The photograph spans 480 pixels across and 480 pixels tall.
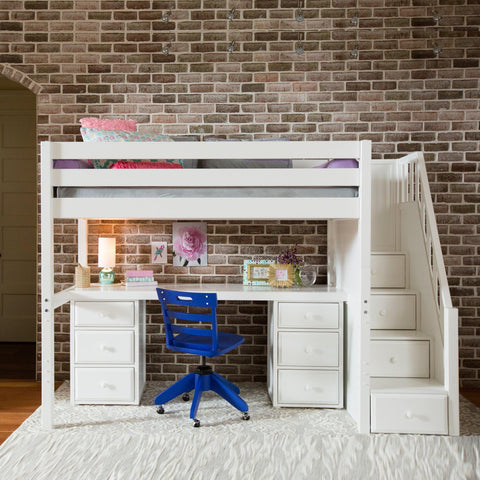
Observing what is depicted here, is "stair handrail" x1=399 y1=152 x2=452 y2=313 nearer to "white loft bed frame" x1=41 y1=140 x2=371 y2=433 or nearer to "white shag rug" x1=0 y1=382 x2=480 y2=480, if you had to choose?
"white loft bed frame" x1=41 y1=140 x2=371 y2=433

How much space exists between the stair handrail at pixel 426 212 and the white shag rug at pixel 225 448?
84 centimetres

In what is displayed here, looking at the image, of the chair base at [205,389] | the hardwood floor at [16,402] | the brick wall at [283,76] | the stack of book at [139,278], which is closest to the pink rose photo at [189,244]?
the brick wall at [283,76]

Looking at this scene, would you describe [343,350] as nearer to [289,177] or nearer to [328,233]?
[328,233]

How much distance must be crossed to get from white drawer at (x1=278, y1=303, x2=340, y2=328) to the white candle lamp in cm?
129

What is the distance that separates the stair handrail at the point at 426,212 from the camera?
10.1 feet

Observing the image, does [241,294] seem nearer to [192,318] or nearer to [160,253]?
[192,318]

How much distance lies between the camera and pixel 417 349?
3.18 m

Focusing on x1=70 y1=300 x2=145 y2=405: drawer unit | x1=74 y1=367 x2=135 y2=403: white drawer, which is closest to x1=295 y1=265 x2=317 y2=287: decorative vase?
x1=70 y1=300 x2=145 y2=405: drawer unit

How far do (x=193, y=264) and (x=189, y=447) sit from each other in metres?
1.54

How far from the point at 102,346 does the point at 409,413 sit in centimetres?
192

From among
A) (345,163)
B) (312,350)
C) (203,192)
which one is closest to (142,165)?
(203,192)

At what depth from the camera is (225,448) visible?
109 inches

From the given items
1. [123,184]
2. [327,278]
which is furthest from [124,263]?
[327,278]

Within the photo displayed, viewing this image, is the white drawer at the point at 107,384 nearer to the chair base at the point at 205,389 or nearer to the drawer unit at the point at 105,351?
the drawer unit at the point at 105,351
